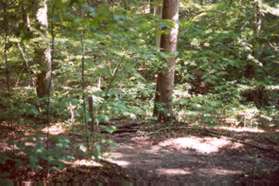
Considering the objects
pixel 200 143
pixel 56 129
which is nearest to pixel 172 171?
pixel 200 143

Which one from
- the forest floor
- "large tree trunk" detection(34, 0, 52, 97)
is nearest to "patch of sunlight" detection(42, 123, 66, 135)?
the forest floor

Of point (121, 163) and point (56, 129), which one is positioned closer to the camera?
point (121, 163)

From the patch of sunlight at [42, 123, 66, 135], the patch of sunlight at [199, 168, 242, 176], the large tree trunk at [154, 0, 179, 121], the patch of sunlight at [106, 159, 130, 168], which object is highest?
A: the large tree trunk at [154, 0, 179, 121]

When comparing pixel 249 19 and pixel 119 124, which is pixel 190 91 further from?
pixel 119 124

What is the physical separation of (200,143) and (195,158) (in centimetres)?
98

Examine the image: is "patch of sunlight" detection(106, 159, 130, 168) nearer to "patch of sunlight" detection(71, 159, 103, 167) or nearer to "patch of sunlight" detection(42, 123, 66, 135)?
"patch of sunlight" detection(71, 159, 103, 167)

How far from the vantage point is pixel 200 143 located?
8883 millimetres

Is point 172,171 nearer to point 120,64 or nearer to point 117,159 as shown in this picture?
point 117,159

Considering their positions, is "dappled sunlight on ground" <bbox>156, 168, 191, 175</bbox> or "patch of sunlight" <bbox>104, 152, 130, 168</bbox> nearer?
"dappled sunlight on ground" <bbox>156, 168, 191, 175</bbox>

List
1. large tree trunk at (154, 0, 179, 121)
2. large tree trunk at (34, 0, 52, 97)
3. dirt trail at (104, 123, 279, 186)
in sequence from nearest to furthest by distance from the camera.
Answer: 1. dirt trail at (104, 123, 279, 186)
2. large tree trunk at (154, 0, 179, 121)
3. large tree trunk at (34, 0, 52, 97)

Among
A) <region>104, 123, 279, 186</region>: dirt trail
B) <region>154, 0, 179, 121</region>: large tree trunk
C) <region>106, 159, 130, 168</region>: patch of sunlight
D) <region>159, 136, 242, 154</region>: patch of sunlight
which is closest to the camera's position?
<region>104, 123, 279, 186</region>: dirt trail

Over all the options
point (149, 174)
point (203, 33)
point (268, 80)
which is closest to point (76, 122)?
point (149, 174)

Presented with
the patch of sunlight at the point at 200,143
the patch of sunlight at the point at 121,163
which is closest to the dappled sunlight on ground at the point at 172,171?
the patch of sunlight at the point at 121,163

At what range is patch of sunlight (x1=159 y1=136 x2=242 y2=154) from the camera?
8586mm
